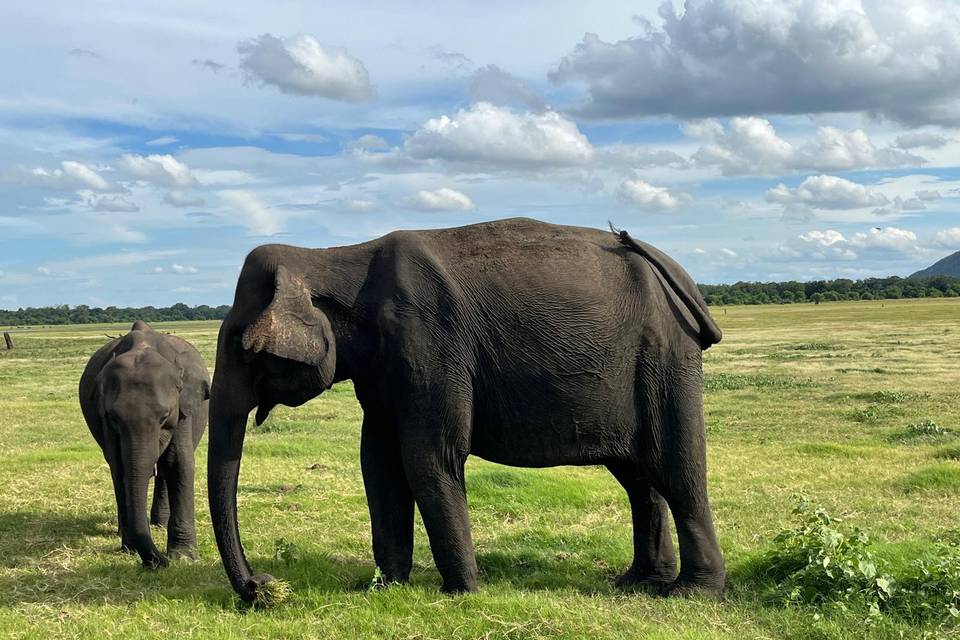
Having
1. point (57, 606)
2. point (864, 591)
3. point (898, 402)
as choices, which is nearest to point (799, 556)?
point (864, 591)

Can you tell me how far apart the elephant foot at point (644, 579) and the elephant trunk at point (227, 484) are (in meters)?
3.09

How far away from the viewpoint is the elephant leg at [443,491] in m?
6.95

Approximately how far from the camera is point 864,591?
680 centimetres

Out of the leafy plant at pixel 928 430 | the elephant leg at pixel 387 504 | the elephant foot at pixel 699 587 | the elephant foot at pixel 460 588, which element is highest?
the elephant leg at pixel 387 504

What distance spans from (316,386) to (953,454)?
1165 cm

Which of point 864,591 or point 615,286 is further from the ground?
point 615,286

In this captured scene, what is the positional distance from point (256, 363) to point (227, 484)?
97 cm

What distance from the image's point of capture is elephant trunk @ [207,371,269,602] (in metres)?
6.93

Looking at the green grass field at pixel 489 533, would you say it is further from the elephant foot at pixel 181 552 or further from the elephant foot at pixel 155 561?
the elephant foot at pixel 181 552

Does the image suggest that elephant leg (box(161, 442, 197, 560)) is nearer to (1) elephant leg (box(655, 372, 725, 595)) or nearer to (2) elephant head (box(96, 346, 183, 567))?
(2) elephant head (box(96, 346, 183, 567))

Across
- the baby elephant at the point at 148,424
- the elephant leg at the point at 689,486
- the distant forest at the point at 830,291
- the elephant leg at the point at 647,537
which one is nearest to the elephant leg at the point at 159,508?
the baby elephant at the point at 148,424

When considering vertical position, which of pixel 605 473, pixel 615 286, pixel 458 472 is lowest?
pixel 605 473

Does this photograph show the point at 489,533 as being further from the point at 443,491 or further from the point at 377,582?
the point at 443,491

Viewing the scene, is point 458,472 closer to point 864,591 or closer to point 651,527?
point 651,527
